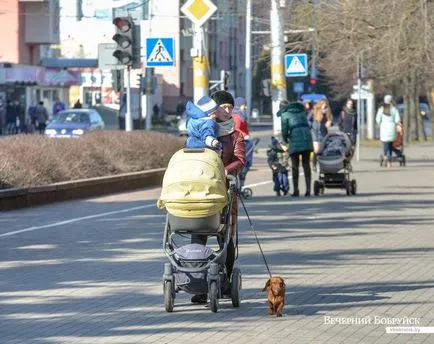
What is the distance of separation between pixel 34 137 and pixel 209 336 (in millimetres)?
16171

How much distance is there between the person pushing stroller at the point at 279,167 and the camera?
2434cm

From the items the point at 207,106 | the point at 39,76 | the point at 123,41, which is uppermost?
the point at 123,41

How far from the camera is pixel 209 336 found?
31.3ft

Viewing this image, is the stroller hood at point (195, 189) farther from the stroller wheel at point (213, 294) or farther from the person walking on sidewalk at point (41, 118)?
the person walking on sidewalk at point (41, 118)

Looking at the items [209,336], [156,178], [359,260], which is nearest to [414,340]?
[209,336]

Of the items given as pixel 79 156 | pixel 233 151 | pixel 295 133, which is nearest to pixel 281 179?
pixel 295 133

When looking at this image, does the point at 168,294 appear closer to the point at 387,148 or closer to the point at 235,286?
the point at 235,286

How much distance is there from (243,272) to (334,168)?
11.5 meters

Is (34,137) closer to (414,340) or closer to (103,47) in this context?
(103,47)

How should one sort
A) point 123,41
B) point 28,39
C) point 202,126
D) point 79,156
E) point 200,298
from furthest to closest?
point 28,39 < point 123,41 < point 79,156 < point 202,126 < point 200,298

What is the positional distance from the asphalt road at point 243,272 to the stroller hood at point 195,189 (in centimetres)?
87

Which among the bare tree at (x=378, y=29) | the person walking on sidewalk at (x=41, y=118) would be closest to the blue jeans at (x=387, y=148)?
the bare tree at (x=378, y=29)

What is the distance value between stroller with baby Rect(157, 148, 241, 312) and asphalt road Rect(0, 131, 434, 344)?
0.90 ft

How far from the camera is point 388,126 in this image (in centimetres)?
3559
